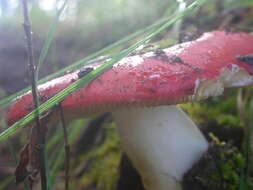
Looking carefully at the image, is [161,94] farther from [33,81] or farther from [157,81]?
[33,81]

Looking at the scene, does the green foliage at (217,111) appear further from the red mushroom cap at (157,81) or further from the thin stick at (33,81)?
the thin stick at (33,81)

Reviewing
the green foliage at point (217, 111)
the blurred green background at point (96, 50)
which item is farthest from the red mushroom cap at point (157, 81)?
the green foliage at point (217, 111)

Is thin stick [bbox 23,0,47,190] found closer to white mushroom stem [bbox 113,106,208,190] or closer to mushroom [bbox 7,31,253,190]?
mushroom [bbox 7,31,253,190]

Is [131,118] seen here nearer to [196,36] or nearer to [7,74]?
[196,36]

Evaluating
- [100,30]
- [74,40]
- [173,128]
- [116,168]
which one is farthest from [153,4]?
[173,128]

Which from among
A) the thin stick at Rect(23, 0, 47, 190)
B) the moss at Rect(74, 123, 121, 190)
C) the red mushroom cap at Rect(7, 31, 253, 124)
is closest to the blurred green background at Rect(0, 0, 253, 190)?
the moss at Rect(74, 123, 121, 190)

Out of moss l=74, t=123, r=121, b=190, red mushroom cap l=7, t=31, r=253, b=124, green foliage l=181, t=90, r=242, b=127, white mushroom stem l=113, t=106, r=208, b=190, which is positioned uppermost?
red mushroom cap l=7, t=31, r=253, b=124

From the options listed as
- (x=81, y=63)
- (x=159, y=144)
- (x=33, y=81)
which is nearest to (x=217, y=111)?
(x=159, y=144)
